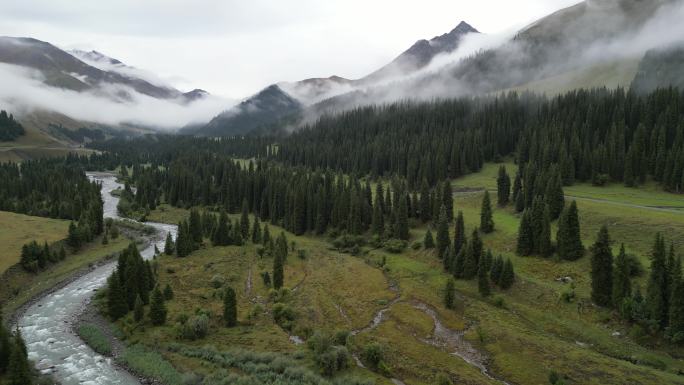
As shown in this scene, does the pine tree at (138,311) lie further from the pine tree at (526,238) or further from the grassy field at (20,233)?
the pine tree at (526,238)

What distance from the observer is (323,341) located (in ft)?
171

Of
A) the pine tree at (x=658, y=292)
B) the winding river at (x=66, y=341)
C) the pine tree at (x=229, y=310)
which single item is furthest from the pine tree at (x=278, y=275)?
the pine tree at (x=658, y=292)

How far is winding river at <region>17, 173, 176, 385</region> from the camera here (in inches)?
1870

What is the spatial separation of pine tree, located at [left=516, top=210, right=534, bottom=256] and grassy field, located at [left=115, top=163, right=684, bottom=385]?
1.98 metres

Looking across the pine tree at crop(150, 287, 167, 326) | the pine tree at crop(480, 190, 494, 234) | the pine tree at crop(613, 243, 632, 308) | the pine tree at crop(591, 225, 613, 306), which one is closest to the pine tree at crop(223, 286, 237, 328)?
the pine tree at crop(150, 287, 167, 326)

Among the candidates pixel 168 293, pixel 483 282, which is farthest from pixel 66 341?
pixel 483 282

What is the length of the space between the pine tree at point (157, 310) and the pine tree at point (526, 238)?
63760 mm

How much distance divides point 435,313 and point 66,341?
51.3m

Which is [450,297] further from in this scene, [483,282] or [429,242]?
[429,242]

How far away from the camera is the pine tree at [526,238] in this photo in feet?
274

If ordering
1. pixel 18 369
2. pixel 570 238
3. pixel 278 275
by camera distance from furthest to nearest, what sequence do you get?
1. pixel 278 275
2. pixel 570 238
3. pixel 18 369

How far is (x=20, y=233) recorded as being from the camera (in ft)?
317

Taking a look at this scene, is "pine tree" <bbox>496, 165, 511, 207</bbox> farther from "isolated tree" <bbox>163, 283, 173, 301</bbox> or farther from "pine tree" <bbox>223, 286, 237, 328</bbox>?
"isolated tree" <bbox>163, 283, 173, 301</bbox>

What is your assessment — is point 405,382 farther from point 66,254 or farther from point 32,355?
point 66,254
